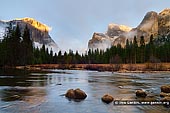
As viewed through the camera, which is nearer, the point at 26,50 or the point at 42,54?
the point at 26,50

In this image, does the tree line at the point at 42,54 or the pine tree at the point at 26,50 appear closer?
the tree line at the point at 42,54

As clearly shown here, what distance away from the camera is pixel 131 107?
76.2 ft

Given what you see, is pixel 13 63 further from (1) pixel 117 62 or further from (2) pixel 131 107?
(2) pixel 131 107

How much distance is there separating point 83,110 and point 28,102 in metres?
6.74

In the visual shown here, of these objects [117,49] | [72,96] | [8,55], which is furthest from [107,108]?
[117,49]

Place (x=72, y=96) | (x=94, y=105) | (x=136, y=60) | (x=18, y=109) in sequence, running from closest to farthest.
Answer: (x=18, y=109)
(x=94, y=105)
(x=72, y=96)
(x=136, y=60)

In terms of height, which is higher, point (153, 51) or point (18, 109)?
point (153, 51)

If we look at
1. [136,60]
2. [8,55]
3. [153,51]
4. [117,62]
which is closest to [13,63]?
[8,55]

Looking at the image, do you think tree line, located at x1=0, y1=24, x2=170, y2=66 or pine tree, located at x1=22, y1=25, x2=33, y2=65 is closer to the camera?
tree line, located at x1=0, y1=24, x2=170, y2=66

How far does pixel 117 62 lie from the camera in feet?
467

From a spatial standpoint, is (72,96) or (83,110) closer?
(83,110)

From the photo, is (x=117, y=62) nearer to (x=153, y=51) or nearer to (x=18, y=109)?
(x=153, y=51)

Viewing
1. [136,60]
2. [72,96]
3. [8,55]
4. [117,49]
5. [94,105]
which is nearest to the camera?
[94,105]

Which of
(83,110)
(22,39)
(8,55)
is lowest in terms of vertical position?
(83,110)
